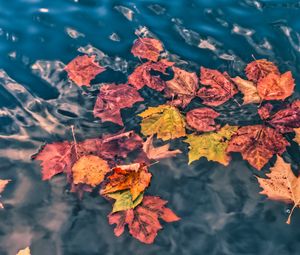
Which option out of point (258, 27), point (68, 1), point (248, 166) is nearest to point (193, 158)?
point (248, 166)

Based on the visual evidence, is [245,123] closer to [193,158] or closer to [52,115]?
[193,158]

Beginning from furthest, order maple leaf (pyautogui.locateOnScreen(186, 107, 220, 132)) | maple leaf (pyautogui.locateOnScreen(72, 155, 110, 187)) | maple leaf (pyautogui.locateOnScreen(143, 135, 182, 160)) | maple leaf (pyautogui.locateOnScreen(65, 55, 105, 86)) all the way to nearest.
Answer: maple leaf (pyautogui.locateOnScreen(65, 55, 105, 86)) < maple leaf (pyautogui.locateOnScreen(186, 107, 220, 132)) < maple leaf (pyautogui.locateOnScreen(143, 135, 182, 160)) < maple leaf (pyautogui.locateOnScreen(72, 155, 110, 187))

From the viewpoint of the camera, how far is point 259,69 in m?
3.55

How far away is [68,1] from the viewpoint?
4.44 metres

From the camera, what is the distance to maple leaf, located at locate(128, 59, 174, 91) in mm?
3459

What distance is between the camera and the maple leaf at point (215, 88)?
3.31m

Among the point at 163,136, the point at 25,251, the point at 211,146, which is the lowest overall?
the point at 25,251

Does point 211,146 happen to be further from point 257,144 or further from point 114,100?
point 114,100

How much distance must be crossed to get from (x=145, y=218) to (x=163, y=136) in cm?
73

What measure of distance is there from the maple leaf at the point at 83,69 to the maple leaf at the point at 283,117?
1.63 m

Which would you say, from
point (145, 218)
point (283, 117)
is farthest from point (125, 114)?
point (283, 117)

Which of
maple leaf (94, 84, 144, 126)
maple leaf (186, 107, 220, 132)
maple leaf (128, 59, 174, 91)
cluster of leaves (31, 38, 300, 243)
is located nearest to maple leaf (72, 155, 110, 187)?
cluster of leaves (31, 38, 300, 243)

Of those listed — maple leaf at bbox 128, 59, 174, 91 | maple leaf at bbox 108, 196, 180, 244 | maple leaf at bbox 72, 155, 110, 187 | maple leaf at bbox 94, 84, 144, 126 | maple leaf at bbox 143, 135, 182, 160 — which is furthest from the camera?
maple leaf at bbox 128, 59, 174, 91

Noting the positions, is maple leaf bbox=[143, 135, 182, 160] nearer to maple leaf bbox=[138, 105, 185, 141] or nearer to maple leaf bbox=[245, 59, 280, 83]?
maple leaf bbox=[138, 105, 185, 141]
